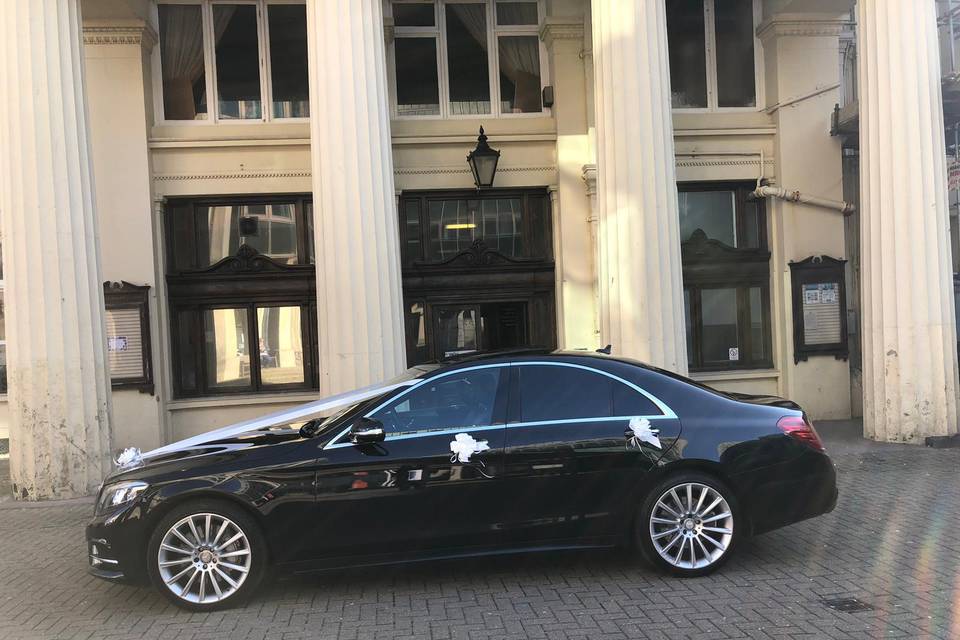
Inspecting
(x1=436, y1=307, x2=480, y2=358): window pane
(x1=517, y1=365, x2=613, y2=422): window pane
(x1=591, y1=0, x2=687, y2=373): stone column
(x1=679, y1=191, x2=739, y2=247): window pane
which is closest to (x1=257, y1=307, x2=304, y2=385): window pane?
(x1=436, y1=307, x2=480, y2=358): window pane

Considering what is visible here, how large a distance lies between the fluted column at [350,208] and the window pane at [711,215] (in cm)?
566

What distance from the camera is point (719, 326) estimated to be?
40.3ft

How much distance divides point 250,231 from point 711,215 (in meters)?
7.41

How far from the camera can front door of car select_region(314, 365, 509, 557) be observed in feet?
15.5

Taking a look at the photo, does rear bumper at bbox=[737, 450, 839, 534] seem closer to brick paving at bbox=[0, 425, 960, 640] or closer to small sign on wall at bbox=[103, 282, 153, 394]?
brick paving at bbox=[0, 425, 960, 640]

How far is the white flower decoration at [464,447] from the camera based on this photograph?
4.81 m

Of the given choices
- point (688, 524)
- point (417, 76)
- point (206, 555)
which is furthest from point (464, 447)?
point (417, 76)

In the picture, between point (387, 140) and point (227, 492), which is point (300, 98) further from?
point (227, 492)

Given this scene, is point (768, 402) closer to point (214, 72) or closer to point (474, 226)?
point (474, 226)

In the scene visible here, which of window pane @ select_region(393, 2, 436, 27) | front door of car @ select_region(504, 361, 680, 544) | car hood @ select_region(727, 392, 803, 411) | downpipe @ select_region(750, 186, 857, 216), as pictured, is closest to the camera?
front door of car @ select_region(504, 361, 680, 544)

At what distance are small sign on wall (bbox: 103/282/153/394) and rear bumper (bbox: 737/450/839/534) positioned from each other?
29.1 ft

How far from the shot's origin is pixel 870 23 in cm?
969

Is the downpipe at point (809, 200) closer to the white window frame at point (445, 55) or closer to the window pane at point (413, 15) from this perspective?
the white window frame at point (445, 55)

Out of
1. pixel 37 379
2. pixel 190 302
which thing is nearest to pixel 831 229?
pixel 190 302
